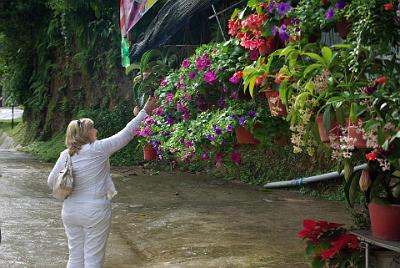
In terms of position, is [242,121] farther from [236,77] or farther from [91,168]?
[91,168]

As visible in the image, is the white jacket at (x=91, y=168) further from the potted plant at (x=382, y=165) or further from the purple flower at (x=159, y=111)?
the potted plant at (x=382, y=165)

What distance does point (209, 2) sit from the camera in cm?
518

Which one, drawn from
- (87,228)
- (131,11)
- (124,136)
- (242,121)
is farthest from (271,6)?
(131,11)

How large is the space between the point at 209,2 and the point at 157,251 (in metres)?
2.95

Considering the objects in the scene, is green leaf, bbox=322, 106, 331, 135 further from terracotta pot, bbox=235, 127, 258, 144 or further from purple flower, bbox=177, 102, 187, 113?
purple flower, bbox=177, 102, 187, 113

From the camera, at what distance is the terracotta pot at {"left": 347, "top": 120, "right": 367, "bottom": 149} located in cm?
290

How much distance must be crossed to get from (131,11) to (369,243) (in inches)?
155

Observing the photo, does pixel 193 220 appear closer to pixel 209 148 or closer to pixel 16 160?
pixel 209 148

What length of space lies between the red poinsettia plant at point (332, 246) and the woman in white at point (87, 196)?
1.48m

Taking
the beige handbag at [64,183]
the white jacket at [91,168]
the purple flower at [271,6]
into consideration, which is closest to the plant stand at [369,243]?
the purple flower at [271,6]

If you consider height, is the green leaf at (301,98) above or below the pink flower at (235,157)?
above

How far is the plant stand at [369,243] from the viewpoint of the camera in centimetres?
370

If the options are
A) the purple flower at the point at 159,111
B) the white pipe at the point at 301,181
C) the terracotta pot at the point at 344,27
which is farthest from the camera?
the white pipe at the point at 301,181

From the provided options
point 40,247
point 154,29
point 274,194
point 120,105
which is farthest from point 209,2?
point 120,105
